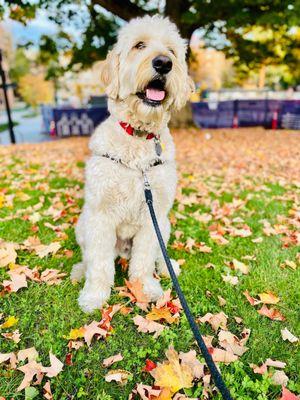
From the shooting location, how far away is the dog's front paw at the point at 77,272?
338cm

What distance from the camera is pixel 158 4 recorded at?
1359cm

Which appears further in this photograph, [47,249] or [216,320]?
[47,249]

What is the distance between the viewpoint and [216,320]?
2824 millimetres

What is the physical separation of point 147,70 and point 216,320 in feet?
6.43

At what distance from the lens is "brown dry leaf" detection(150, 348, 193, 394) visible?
2.25m

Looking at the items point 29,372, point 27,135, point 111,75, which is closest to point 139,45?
point 111,75

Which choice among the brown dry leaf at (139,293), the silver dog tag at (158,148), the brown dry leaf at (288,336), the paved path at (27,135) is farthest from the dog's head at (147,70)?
the paved path at (27,135)

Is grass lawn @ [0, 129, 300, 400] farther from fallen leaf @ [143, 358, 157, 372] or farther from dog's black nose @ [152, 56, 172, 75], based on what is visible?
dog's black nose @ [152, 56, 172, 75]

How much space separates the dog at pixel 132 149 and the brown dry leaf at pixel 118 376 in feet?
2.23

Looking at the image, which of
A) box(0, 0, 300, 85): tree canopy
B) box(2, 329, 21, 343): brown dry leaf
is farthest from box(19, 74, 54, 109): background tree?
box(2, 329, 21, 343): brown dry leaf

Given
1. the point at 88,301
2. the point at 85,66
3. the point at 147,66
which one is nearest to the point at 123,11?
the point at 85,66

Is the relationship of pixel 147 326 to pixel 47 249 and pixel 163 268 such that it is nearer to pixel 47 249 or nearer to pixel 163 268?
pixel 163 268

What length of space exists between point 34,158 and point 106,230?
7373 millimetres

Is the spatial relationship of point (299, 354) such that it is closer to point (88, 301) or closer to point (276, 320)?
point (276, 320)
